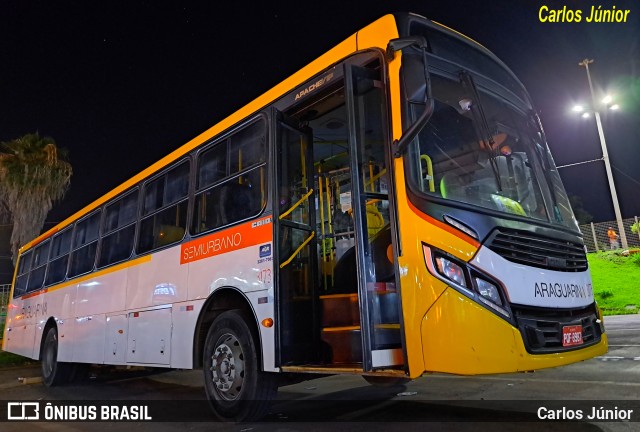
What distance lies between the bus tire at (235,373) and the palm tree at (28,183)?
20516 millimetres

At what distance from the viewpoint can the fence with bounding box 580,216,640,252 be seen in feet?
62.0

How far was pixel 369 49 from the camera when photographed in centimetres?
405

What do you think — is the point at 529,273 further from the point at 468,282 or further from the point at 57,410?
the point at 57,410

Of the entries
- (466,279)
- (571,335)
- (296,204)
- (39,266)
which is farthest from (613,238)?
(39,266)

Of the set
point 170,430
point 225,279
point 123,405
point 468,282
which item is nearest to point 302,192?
point 225,279

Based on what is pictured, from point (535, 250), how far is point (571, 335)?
0.71 meters

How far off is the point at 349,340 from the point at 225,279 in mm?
1640

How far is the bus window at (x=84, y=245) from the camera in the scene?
8680 millimetres

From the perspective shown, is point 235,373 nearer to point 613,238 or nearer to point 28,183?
point 613,238

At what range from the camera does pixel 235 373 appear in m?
4.73

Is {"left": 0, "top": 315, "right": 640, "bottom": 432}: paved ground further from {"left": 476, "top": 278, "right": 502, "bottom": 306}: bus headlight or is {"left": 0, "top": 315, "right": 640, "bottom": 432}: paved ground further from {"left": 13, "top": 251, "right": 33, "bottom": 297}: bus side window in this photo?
{"left": 13, "top": 251, "right": 33, "bottom": 297}: bus side window

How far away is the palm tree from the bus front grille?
2337 cm

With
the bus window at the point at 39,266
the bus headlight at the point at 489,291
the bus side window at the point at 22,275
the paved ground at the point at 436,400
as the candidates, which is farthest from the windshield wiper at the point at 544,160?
the bus side window at the point at 22,275

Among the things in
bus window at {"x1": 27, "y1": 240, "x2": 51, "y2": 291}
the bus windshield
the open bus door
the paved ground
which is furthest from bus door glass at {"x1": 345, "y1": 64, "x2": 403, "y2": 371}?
bus window at {"x1": 27, "y1": 240, "x2": 51, "y2": 291}
